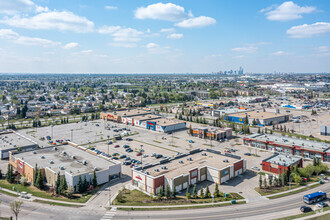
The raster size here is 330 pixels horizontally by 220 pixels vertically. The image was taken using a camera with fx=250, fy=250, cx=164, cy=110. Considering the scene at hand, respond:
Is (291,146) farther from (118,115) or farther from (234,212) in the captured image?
(118,115)

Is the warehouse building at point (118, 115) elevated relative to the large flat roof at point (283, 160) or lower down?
elevated

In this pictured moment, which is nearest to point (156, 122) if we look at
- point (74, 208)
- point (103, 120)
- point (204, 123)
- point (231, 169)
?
point (204, 123)

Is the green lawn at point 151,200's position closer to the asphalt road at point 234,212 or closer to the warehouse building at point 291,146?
the asphalt road at point 234,212

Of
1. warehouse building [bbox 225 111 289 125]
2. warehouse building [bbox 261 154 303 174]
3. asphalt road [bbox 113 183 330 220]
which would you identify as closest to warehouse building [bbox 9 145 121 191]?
asphalt road [bbox 113 183 330 220]

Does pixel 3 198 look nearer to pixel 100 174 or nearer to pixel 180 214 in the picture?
pixel 100 174

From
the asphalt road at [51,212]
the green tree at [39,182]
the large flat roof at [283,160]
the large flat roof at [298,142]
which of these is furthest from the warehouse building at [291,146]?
the green tree at [39,182]

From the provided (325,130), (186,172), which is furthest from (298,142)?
(186,172)

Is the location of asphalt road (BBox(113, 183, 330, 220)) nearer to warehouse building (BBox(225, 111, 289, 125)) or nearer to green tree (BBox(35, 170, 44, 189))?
green tree (BBox(35, 170, 44, 189))
